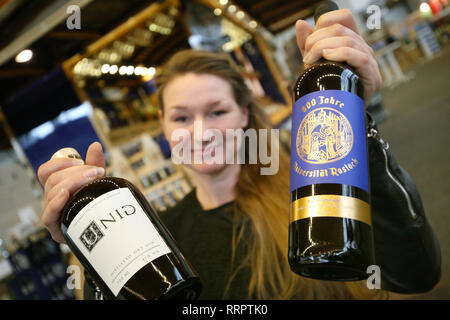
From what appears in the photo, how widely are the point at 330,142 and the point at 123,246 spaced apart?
0.22m

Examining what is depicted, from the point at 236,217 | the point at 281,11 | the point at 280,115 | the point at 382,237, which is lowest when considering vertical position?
the point at 382,237

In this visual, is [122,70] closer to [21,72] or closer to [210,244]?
[21,72]

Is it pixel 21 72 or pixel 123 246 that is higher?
pixel 21 72

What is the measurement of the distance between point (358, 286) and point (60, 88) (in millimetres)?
857

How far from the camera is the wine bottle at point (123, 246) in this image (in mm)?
303

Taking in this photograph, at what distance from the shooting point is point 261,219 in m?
0.63

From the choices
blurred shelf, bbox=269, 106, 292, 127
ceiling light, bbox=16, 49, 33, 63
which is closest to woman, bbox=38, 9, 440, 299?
blurred shelf, bbox=269, 106, 292, 127

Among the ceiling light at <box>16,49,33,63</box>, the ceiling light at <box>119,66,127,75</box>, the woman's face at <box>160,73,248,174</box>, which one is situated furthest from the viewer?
the ceiling light at <box>119,66,127,75</box>

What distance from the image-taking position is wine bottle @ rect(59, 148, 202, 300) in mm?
303

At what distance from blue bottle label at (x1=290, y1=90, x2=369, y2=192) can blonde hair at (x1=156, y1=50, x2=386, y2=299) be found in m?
0.25

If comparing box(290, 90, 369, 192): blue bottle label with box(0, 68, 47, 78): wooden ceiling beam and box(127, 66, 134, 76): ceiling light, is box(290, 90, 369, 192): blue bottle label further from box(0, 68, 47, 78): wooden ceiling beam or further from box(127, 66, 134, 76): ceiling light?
box(127, 66, 134, 76): ceiling light

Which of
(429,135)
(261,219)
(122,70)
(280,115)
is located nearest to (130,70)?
(122,70)

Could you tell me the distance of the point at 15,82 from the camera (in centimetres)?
107
